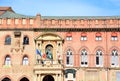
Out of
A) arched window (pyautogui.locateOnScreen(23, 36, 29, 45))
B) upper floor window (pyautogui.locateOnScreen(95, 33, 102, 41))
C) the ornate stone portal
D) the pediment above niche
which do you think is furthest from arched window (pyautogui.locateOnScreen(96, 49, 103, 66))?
arched window (pyautogui.locateOnScreen(23, 36, 29, 45))

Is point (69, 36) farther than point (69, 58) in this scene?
Yes

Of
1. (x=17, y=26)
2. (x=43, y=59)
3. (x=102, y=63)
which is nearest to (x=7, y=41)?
(x=17, y=26)

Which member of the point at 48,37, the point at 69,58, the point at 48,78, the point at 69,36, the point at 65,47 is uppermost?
the point at 69,36

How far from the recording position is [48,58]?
62750mm

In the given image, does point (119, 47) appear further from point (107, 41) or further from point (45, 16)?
point (45, 16)

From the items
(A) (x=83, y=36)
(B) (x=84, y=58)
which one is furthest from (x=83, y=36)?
(B) (x=84, y=58)

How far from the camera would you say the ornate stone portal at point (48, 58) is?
60750mm

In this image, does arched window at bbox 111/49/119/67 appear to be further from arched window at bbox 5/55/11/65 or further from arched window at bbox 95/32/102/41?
arched window at bbox 5/55/11/65

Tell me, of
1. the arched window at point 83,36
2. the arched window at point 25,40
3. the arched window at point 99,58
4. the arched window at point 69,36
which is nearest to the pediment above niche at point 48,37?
the arched window at point 69,36

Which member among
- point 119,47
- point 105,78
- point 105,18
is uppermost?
point 105,18

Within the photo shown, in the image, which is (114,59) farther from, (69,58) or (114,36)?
(69,58)

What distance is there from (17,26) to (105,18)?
49.0 feet

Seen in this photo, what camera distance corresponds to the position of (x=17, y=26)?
64.8 m

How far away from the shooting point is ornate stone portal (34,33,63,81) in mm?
60750
